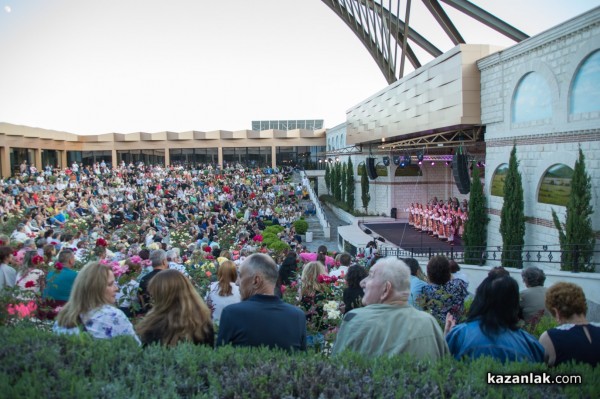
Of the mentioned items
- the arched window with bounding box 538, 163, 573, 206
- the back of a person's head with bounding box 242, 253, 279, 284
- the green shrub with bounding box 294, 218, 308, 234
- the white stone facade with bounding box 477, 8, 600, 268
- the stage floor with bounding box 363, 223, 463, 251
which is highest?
the white stone facade with bounding box 477, 8, 600, 268

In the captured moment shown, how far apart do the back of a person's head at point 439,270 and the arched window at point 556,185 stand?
879cm

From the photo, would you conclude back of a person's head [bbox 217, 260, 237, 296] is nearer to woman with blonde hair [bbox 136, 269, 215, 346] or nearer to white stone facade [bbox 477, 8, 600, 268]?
woman with blonde hair [bbox 136, 269, 215, 346]

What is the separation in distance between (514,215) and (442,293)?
1050 centimetres

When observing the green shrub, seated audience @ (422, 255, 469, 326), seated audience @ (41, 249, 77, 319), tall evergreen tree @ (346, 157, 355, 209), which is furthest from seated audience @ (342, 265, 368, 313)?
tall evergreen tree @ (346, 157, 355, 209)

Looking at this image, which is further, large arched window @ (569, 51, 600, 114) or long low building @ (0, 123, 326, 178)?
long low building @ (0, 123, 326, 178)

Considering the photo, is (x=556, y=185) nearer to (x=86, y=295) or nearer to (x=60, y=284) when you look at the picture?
(x=60, y=284)

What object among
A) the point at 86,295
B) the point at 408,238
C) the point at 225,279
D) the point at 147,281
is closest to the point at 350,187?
the point at 408,238

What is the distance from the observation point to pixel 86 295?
367 centimetres

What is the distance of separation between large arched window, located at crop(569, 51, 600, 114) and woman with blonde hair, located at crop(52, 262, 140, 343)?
1183 cm

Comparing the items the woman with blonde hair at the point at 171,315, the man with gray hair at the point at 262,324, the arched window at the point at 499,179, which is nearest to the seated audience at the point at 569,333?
the man with gray hair at the point at 262,324

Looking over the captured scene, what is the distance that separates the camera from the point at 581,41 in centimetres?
1180

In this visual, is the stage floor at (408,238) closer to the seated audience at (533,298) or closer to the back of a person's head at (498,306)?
the seated audience at (533,298)

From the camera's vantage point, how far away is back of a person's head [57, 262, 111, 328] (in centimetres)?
366

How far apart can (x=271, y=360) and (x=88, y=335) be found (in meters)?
1.36
